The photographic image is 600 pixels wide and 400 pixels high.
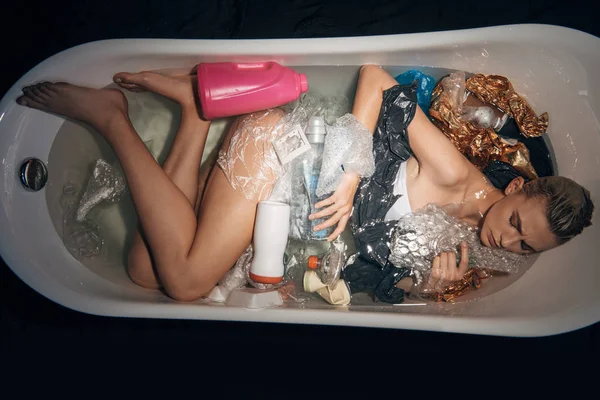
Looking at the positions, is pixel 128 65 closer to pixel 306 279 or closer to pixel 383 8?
pixel 306 279

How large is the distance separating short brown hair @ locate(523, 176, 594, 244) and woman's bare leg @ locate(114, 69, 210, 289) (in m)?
0.84

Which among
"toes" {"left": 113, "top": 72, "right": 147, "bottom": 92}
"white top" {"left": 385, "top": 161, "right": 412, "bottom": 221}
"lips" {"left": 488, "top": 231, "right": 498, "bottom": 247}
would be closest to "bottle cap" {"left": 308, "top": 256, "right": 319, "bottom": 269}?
"white top" {"left": 385, "top": 161, "right": 412, "bottom": 221}

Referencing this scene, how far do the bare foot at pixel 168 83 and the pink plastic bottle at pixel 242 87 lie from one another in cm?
10

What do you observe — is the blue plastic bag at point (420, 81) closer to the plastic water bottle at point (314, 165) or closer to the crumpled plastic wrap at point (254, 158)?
the plastic water bottle at point (314, 165)

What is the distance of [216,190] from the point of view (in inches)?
42.4

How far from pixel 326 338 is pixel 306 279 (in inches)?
14.3

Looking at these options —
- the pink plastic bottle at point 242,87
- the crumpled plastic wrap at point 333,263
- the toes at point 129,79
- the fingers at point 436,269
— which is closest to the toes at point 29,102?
the toes at point 129,79

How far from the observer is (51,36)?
1449 millimetres

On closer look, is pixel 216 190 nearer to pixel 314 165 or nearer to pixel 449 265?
pixel 314 165

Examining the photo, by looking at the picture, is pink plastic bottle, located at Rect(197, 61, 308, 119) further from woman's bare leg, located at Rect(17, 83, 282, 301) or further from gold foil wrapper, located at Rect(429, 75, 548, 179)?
gold foil wrapper, located at Rect(429, 75, 548, 179)

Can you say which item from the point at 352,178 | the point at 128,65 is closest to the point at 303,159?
the point at 352,178

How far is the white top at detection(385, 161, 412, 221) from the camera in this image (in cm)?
112

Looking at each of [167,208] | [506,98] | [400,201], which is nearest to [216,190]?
[167,208]

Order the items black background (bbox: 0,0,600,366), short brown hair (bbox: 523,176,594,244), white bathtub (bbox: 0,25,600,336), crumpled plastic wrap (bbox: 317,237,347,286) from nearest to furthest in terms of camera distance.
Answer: short brown hair (bbox: 523,176,594,244) < white bathtub (bbox: 0,25,600,336) < crumpled plastic wrap (bbox: 317,237,347,286) < black background (bbox: 0,0,600,366)
